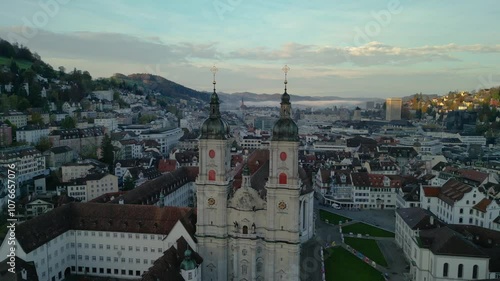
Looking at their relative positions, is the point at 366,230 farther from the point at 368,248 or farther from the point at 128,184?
the point at 128,184

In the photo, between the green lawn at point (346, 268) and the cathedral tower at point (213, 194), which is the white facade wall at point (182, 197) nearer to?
the cathedral tower at point (213, 194)

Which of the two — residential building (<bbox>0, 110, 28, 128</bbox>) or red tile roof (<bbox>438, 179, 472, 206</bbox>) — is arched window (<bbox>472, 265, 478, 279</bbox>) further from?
residential building (<bbox>0, 110, 28, 128</bbox>)

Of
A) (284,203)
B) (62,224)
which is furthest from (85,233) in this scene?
(284,203)

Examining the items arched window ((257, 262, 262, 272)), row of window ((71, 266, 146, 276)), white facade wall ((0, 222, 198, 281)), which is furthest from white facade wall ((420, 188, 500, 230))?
row of window ((71, 266, 146, 276))

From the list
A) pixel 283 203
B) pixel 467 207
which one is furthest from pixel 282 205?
pixel 467 207

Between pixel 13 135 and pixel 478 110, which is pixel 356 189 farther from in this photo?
pixel 478 110

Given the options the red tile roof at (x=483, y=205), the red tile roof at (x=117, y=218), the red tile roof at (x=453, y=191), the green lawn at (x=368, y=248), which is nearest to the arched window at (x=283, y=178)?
the red tile roof at (x=117, y=218)
